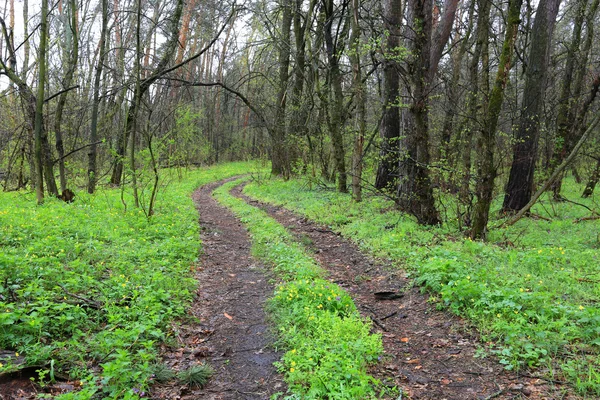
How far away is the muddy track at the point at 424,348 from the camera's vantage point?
10.9ft

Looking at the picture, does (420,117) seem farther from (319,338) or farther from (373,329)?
(319,338)

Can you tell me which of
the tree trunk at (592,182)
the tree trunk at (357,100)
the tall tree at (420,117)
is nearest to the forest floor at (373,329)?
the tall tree at (420,117)

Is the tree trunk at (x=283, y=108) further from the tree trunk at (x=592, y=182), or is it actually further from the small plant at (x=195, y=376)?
the small plant at (x=195, y=376)

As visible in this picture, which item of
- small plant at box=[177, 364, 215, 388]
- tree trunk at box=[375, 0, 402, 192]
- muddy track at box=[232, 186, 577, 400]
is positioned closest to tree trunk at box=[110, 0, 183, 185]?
tree trunk at box=[375, 0, 402, 192]

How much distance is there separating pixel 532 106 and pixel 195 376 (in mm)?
10810

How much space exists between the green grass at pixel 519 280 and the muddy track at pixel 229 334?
233cm

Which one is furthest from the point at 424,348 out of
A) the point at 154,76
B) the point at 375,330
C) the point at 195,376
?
the point at 154,76

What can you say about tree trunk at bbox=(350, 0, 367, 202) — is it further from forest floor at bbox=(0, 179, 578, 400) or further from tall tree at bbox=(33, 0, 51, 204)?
tall tree at bbox=(33, 0, 51, 204)

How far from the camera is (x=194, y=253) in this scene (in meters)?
7.21

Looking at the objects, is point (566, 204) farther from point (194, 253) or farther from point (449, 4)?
point (194, 253)

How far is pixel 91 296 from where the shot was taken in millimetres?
4562

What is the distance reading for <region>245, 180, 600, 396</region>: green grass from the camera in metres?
3.59

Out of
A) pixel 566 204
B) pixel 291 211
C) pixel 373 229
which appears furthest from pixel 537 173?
pixel 291 211

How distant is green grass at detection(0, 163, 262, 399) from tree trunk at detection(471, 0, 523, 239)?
5.60 m
